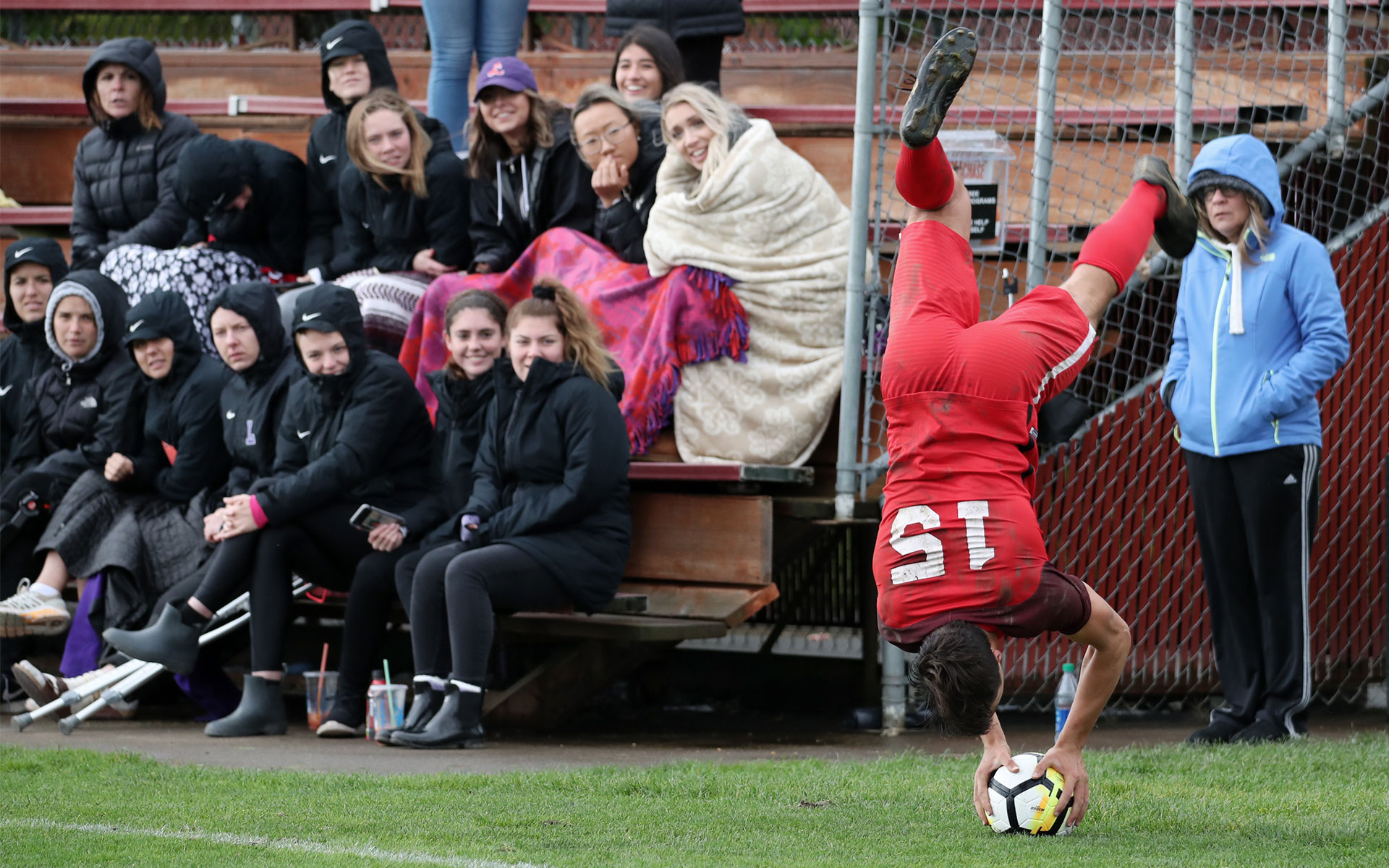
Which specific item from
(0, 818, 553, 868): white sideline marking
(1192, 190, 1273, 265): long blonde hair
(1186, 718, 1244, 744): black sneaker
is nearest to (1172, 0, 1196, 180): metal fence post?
(1192, 190, 1273, 265): long blonde hair

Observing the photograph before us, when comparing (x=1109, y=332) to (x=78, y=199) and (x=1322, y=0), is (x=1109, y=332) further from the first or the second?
(x=78, y=199)

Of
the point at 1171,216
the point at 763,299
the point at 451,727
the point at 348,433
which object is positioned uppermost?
the point at 1171,216

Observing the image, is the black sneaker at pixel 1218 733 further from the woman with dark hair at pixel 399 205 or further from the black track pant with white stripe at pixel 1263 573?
the woman with dark hair at pixel 399 205

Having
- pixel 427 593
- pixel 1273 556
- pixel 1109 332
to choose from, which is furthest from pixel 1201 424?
pixel 427 593

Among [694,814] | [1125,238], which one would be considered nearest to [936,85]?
[1125,238]

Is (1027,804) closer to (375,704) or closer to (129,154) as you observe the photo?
(375,704)

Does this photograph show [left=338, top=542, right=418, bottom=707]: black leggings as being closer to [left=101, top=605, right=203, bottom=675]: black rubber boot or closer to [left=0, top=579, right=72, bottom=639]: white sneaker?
[left=101, top=605, right=203, bottom=675]: black rubber boot

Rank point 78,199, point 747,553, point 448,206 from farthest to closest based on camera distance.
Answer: point 78,199
point 448,206
point 747,553

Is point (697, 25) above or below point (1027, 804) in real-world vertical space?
above

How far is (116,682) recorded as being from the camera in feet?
23.4

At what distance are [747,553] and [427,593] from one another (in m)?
1.32

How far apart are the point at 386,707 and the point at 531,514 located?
3.09 feet

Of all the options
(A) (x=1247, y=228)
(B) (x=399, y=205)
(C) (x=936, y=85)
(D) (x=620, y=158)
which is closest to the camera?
(C) (x=936, y=85)

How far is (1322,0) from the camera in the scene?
7.84m
